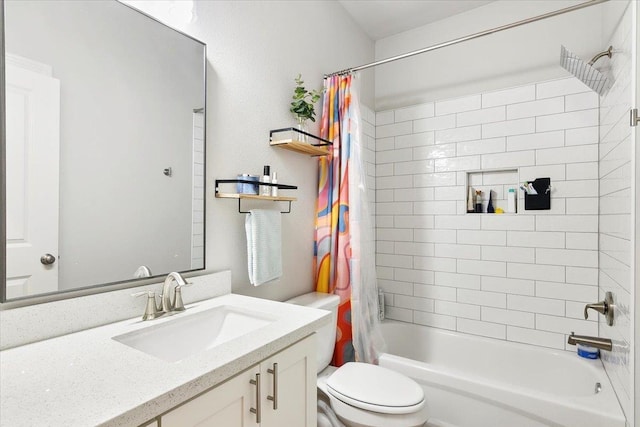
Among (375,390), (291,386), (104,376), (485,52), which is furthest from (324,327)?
(485,52)

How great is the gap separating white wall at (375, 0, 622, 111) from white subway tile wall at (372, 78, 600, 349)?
11cm

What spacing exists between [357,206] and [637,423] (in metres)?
1.49

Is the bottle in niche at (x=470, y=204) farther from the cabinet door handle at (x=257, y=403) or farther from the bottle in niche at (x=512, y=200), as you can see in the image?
the cabinet door handle at (x=257, y=403)

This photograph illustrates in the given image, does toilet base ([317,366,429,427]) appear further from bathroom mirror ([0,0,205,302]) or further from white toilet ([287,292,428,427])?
bathroom mirror ([0,0,205,302])

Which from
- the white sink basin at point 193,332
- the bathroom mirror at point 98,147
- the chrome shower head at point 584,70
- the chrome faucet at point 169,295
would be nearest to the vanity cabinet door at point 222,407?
the white sink basin at point 193,332

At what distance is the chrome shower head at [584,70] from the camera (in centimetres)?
158

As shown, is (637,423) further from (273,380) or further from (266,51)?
(266,51)

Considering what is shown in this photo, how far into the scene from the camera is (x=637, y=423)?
48.4 inches

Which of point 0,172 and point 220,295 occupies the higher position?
point 0,172

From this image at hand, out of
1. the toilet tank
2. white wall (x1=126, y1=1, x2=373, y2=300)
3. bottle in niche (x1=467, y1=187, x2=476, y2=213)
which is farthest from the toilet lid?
bottle in niche (x1=467, y1=187, x2=476, y2=213)

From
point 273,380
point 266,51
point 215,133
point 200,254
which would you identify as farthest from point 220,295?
point 266,51

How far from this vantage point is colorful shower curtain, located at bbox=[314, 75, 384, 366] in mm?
1979

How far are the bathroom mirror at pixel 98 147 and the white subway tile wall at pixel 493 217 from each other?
1.76m

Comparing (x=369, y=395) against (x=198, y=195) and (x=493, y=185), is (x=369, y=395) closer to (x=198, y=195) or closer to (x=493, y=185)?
(x=198, y=195)
